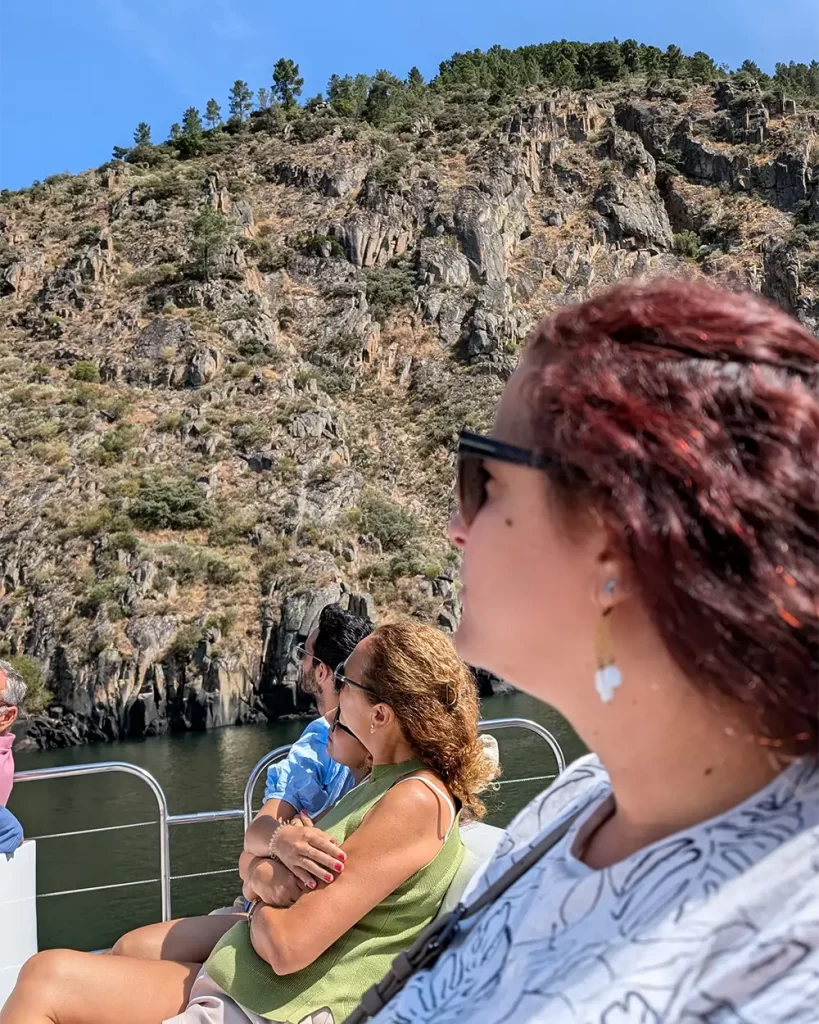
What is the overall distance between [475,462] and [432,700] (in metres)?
1.02

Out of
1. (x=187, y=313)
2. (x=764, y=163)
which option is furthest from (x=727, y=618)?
(x=764, y=163)

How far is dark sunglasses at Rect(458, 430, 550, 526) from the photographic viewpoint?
708 millimetres

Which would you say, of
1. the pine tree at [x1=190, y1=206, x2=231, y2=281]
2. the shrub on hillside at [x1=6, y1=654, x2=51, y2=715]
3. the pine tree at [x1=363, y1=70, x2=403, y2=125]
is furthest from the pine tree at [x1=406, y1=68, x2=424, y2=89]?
the shrub on hillside at [x1=6, y1=654, x2=51, y2=715]

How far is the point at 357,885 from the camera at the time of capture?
1454 mm

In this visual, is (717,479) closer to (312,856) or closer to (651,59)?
(312,856)

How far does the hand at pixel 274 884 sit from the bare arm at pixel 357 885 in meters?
0.03

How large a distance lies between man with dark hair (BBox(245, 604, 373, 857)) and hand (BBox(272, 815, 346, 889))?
0.45 meters

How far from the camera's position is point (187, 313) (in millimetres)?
37406

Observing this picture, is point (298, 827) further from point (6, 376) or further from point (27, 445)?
point (6, 376)

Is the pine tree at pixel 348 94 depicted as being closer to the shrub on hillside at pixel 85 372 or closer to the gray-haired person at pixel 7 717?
the shrub on hillside at pixel 85 372

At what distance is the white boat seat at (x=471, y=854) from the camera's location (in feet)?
5.07

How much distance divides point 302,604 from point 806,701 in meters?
27.4

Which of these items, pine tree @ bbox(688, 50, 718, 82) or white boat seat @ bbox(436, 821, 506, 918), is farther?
pine tree @ bbox(688, 50, 718, 82)

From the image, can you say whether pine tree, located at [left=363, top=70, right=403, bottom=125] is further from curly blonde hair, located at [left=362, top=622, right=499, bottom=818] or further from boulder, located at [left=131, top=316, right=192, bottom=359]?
curly blonde hair, located at [left=362, top=622, right=499, bottom=818]
